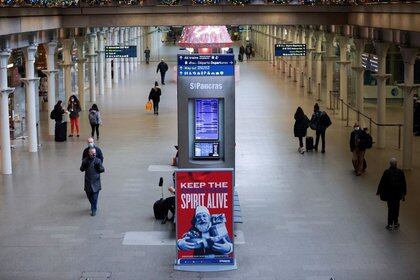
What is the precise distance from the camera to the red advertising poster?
13891 millimetres

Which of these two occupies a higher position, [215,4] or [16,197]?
[215,4]

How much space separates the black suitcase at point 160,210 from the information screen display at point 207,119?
253 centimetres

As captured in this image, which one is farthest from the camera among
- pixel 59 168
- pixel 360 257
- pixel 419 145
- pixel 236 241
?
pixel 419 145

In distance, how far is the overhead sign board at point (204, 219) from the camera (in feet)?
45.5

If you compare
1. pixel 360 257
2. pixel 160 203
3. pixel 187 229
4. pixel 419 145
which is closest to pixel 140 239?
pixel 160 203

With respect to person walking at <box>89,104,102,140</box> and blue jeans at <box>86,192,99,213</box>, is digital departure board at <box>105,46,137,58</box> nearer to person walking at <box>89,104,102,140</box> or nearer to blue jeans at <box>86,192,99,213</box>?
person walking at <box>89,104,102,140</box>

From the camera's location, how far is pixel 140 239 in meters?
16.3

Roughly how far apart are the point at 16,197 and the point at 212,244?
7.50m

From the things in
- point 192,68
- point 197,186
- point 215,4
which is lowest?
point 197,186

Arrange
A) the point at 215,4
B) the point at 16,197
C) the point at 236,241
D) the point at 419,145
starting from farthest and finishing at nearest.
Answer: the point at 215,4 < the point at 419,145 < the point at 16,197 < the point at 236,241

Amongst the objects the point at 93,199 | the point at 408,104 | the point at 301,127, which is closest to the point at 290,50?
the point at 301,127

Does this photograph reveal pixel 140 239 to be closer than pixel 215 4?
Yes

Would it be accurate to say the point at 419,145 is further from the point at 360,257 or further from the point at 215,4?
the point at 360,257

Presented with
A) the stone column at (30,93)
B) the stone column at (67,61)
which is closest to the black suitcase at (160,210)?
the stone column at (30,93)
